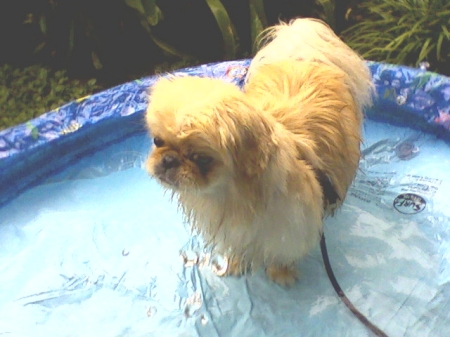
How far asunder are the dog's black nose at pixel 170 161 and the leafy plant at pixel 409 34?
96.1 inches

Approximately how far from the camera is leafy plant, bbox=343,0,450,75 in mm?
3598

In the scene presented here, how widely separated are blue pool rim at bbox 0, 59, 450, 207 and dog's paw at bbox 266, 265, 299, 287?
1.20 meters

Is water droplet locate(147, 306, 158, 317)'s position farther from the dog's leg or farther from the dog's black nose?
the dog's black nose

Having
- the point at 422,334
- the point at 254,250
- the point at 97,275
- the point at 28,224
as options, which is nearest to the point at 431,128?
the point at 422,334

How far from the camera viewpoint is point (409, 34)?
3629mm

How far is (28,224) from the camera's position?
9.15ft

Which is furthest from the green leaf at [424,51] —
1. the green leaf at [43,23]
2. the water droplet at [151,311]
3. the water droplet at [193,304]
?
the green leaf at [43,23]

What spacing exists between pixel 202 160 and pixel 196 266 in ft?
3.25

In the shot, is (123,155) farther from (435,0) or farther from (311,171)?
(435,0)

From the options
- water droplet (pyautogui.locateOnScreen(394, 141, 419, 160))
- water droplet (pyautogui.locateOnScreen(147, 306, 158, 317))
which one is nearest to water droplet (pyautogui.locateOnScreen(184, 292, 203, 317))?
water droplet (pyautogui.locateOnScreen(147, 306, 158, 317))

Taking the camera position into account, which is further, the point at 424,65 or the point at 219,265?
the point at 424,65

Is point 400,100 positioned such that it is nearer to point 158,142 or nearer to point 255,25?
point 255,25

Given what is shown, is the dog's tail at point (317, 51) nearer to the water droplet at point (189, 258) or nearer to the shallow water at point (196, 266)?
the shallow water at point (196, 266)

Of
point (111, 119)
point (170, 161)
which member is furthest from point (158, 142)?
point (111, 119)
